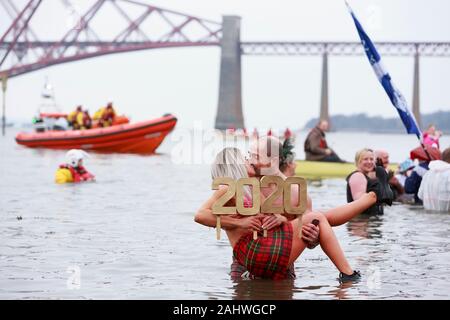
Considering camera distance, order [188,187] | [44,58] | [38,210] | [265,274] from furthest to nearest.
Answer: [44,58], [188,187], [38,210], [265,274]

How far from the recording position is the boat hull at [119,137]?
2908cm

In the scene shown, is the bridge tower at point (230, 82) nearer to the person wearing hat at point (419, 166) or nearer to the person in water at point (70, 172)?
the person in water at point (70, 172)

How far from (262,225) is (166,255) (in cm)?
176

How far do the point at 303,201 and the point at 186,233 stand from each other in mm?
3296

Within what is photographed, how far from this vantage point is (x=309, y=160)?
53.0 ft

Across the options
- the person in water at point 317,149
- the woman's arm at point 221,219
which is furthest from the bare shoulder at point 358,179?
the person in water at point 317,149

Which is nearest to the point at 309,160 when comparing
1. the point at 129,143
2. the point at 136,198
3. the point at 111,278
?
the point at 136,198

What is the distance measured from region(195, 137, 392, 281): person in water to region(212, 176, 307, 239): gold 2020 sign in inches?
3.8

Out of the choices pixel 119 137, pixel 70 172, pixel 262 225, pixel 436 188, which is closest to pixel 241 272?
pixel 262 225

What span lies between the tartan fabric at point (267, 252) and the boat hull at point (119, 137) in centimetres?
2387

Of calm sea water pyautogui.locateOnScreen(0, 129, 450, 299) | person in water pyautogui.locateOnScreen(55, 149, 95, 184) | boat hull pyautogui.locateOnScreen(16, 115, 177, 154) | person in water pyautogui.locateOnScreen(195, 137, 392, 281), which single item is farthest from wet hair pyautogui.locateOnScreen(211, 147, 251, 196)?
boat hull pyautogui.locateOnScreen(16, 115, 177, 154)

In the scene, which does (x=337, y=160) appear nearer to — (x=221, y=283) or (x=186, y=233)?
(x=186, y=233)

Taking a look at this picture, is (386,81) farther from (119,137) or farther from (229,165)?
(119,137)

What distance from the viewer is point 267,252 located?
198 inches
